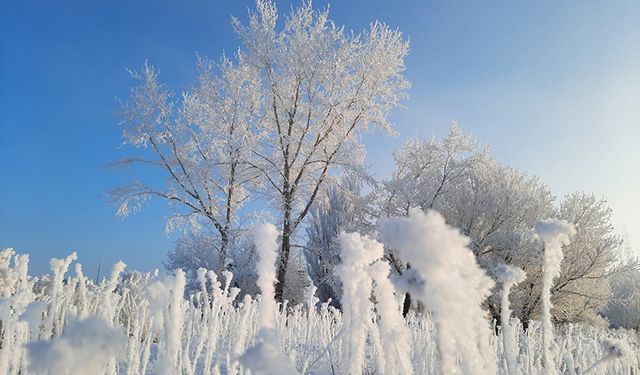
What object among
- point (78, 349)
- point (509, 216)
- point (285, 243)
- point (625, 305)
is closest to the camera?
point (78, 349)

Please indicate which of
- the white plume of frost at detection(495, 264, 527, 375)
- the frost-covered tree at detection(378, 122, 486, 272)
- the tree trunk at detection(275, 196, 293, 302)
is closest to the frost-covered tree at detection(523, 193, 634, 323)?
the frost-covered tree at detection(378, 122, 486, 272)

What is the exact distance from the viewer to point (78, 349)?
63cm

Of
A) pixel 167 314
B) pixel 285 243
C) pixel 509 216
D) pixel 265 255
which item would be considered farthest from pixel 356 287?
pixel 509 216

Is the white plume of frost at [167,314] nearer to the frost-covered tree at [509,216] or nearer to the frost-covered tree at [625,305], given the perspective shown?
the frost-covered tree at [509,216]

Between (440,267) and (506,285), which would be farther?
(506,285)

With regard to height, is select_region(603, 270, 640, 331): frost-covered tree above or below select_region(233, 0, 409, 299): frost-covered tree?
below

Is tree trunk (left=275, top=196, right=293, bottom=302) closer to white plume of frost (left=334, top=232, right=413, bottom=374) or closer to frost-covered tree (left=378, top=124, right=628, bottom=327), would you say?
frost-covered tree (left=378, top=124, right=628, bottom=327)

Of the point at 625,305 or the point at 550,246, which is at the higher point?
the point at 625,305

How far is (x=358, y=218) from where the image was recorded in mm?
19156

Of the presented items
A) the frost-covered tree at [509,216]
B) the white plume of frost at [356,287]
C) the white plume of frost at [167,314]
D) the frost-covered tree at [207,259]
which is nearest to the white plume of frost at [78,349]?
the white plume of frost at [167,314]

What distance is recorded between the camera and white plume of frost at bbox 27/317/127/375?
2.01 ft

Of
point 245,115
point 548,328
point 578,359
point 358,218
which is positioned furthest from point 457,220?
point 548,328

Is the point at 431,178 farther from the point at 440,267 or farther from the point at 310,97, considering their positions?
the point at 440,267

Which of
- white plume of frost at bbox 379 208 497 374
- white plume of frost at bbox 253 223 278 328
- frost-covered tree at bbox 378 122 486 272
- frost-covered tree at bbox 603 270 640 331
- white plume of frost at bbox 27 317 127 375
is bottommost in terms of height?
white plume of frost at bbox 27 317 127 375
